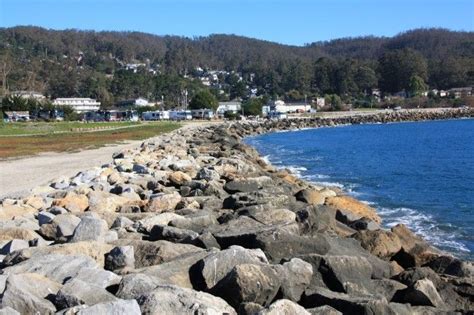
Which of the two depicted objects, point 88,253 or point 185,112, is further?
point 185,112

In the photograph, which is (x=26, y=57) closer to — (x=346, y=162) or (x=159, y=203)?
(x=346, y=162)

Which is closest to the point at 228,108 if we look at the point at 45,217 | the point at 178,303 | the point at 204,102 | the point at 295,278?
the point at 204,102

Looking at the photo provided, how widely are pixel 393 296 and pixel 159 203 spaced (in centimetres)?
445

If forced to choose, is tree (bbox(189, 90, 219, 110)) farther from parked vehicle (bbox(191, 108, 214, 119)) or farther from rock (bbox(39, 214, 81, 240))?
rock (bbox(39, 214, 81, 240))

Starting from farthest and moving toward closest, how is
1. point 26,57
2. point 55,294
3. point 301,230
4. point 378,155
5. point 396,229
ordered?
point 26,57 < point 378,155 < point 396,229 < point 301,230 < point 55,294

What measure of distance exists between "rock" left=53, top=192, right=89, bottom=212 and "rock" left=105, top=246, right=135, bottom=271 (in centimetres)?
353

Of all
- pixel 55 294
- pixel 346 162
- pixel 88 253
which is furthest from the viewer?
pixel 346 162

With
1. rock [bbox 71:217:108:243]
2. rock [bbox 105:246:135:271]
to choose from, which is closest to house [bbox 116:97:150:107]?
rock [bbox 71:217:108:243]

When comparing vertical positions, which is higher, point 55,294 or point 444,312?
point 55,294

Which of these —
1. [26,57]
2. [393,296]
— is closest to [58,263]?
[393,296]

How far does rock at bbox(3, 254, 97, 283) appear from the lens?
17.5 ft

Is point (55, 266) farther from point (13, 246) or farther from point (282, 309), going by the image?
point (282, 309)

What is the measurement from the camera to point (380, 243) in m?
8.12

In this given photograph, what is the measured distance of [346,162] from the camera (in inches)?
1217
